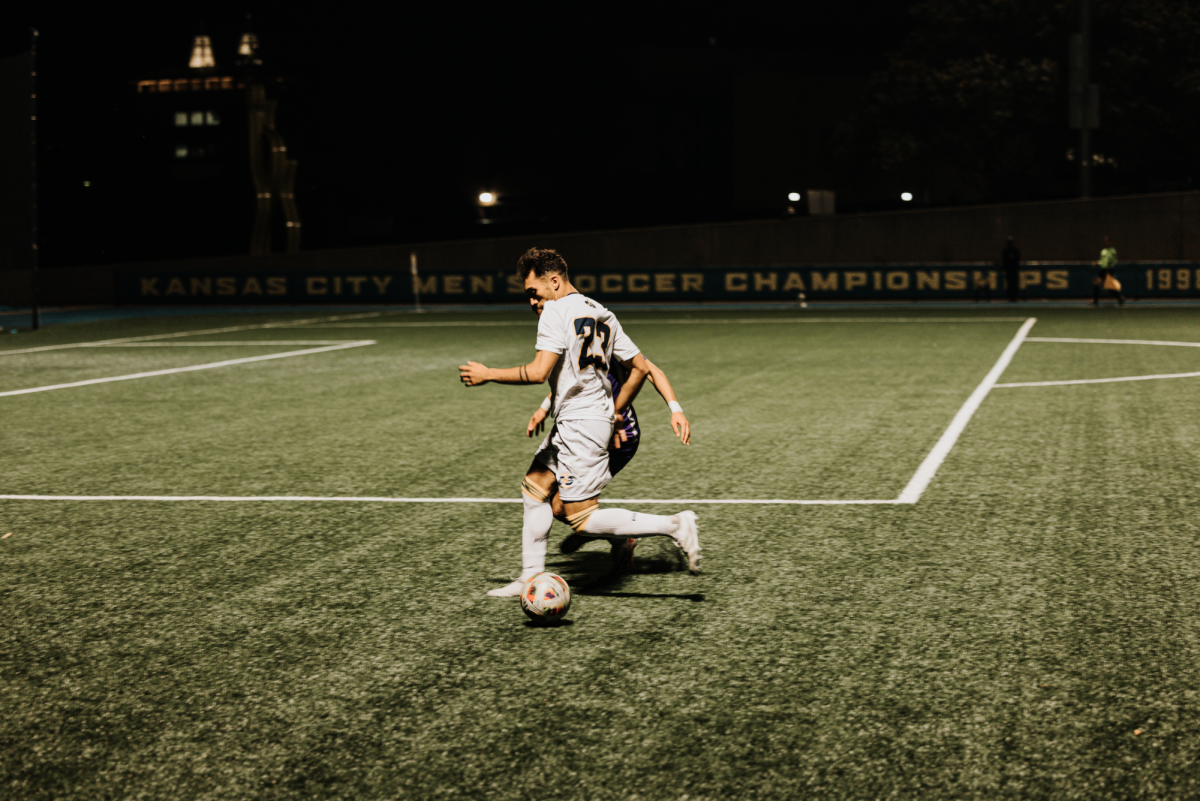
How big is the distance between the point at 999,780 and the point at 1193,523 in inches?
172

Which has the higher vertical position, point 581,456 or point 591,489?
point 581,456

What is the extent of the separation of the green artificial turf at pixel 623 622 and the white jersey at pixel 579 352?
984mm

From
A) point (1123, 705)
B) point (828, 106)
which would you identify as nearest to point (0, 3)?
point (828, 106)

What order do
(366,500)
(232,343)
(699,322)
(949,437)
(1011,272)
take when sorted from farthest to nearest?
(1011,272)
(699,322)
(232,343)
(949,437)
(366,500)

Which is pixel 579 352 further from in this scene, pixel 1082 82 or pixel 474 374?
pixel 1082 82

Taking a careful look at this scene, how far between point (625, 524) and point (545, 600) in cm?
58

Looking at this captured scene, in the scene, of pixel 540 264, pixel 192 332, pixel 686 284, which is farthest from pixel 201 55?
pixel 540 264

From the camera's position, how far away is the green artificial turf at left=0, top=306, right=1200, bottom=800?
410cm

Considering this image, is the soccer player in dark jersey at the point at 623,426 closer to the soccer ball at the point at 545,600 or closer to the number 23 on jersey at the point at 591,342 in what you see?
the number 23 on jersey at the point at 591,342

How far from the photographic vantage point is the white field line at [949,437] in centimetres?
874

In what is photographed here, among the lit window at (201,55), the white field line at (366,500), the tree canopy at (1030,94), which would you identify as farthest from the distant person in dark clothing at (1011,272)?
the lit window at (201,55)

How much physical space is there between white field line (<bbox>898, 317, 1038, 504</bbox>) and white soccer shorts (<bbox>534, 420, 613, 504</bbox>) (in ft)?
10.6

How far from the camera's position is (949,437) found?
434 inches

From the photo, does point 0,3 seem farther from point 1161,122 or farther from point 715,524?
point 715,524
